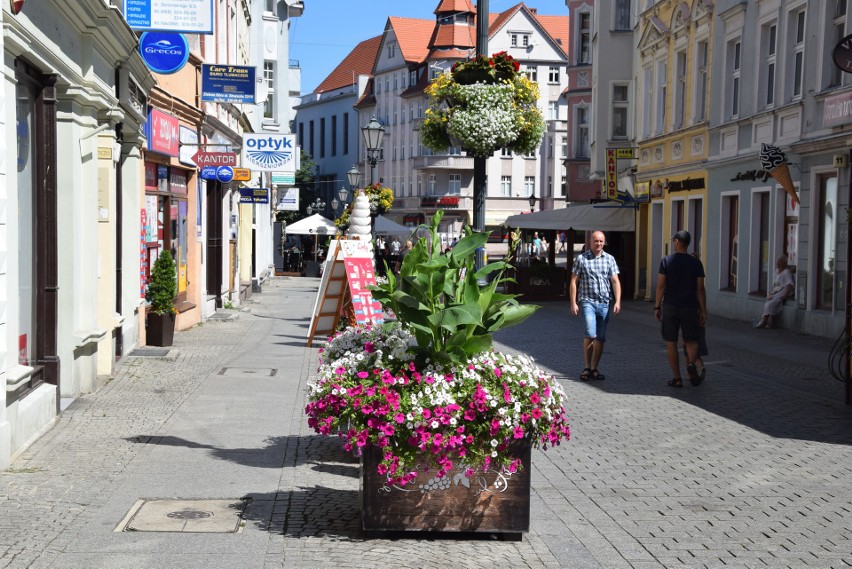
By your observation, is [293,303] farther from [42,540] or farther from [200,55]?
[42,540]

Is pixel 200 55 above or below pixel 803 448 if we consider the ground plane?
above

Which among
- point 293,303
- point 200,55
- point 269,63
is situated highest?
point 269,63

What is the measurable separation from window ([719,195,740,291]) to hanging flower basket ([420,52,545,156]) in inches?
469

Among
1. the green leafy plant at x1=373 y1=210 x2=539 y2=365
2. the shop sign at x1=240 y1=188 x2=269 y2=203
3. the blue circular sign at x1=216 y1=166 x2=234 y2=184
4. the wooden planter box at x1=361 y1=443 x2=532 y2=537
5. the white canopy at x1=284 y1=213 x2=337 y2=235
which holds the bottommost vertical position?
the wooden planter box at x1=361 y1=443 x2=532 y2=537

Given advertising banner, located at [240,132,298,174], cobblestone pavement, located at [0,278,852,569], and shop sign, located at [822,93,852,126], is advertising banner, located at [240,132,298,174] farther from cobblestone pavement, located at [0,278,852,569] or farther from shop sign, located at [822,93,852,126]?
shop sign, located at [822,93,852,126]

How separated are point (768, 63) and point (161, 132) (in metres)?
12.8

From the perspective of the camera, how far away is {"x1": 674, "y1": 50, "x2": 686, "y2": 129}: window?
96.7ft

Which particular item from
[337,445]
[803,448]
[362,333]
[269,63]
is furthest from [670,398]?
[269,63]

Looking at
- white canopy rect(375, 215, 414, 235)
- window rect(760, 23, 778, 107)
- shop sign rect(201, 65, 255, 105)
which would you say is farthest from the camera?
white canopy rect(375, 215, 414, 235)

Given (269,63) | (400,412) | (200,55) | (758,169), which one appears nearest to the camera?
(400,412)

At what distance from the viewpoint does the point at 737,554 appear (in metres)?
Answer: 6.13

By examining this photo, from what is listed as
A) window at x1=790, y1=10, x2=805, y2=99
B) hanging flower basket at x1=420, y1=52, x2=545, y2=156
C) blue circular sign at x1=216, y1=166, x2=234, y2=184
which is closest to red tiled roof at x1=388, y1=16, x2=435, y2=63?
window at x1=790, y1=10, x2=805, y2=99

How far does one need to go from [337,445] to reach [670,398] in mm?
4397

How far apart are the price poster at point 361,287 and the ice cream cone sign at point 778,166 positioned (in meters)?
7.98
